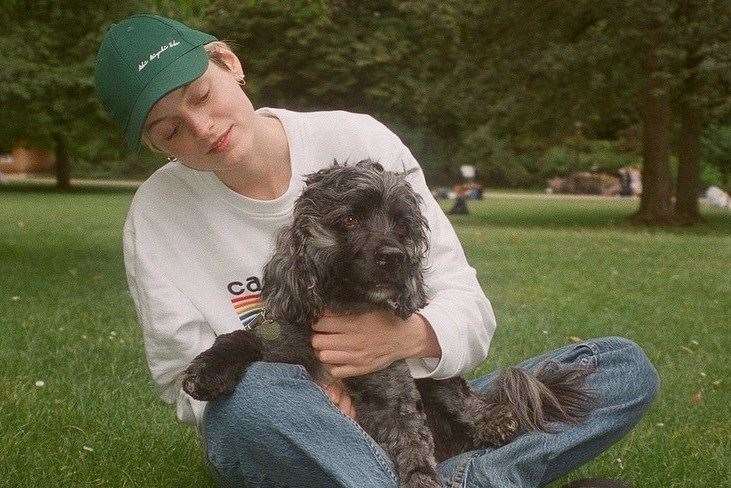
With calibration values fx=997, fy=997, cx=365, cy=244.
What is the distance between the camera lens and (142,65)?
9.46ft

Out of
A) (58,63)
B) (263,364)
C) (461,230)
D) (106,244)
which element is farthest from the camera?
(461,230)

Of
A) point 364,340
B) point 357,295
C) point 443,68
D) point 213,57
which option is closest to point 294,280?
point 357,295

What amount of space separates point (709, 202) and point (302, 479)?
1276 inches

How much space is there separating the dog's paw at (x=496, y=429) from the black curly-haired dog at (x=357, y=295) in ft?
0.30

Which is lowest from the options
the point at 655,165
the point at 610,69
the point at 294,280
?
the point at 655,165

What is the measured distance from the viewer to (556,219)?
74.9ft

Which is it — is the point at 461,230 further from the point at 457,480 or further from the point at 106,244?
the point at 457,480

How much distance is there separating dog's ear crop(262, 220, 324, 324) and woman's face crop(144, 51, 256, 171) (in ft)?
1.23

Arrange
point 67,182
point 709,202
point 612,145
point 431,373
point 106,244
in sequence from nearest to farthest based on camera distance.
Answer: point 431,373
point 106,244
point 709,202
point 67,182
point 612,145

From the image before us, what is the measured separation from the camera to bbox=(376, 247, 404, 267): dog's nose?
8.43 ft

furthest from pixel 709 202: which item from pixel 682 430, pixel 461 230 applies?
pixel 682 430

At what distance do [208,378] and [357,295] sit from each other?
0.47 meters

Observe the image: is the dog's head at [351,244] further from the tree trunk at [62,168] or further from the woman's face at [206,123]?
the tree trunk at [62,168]

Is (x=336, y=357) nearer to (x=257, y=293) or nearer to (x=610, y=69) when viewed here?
(x=257, y=293)
